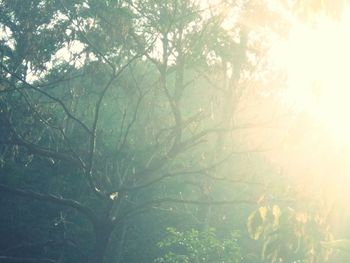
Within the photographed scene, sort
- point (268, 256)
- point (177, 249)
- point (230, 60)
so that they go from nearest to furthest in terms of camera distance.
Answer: point (268, 256) → point (230, 60) → point (177, 249)

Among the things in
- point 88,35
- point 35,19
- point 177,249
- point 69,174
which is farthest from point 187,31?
point 177,249

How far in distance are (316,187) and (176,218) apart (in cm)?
1546

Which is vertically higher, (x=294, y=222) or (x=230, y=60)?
(x=230, y=60)

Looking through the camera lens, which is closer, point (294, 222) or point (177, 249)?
point (294, 222)

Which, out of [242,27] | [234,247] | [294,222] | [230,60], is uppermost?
[242,27]

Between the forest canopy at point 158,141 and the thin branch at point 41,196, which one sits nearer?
the forest canopy at point 158,141

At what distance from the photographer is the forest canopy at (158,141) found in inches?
132

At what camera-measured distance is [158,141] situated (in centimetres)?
895

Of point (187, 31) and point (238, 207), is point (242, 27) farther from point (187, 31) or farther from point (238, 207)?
point (238, 207)

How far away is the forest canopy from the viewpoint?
3348 millimetres

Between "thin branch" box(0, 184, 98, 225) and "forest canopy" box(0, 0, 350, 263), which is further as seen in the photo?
"thin branch" box(0, 184, 98, 225)

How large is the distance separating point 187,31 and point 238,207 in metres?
13.3

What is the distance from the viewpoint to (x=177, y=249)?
17266mm

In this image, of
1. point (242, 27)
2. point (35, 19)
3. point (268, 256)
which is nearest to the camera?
point (268, 256)
